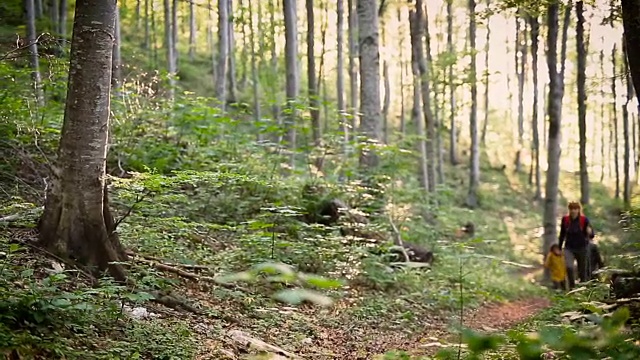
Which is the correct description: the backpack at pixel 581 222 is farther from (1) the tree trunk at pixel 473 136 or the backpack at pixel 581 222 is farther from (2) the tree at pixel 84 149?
(1) the tree trunk at pixel 473 136

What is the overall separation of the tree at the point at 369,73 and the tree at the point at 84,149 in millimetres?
6875

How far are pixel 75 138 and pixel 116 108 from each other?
493 centimetres

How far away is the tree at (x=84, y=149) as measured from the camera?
4980 millimetres

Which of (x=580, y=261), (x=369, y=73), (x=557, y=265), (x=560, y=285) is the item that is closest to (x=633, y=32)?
(x=580, y=261)

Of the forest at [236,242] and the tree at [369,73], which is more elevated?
the tree at [369,73]

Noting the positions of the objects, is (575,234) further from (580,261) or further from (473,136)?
(473,136)

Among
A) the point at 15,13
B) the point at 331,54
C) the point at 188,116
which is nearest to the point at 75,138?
the point at 188,116

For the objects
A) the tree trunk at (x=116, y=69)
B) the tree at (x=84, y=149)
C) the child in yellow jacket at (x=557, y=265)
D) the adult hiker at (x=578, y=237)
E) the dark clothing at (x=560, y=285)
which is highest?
the tree trunk at (x=116, y=69)

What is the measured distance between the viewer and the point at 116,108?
9.63 m

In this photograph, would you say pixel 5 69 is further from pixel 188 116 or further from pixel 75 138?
pixel 188 116

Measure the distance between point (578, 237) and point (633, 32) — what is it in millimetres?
6276

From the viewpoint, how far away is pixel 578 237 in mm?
9773

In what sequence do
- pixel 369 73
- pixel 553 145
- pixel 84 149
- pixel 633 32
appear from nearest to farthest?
pixel 633 32
pixel 84 149
pixel 369 73
pixel 553 145

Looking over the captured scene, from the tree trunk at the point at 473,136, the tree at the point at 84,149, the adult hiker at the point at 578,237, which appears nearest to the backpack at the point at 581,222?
the adult hiker at the point at 578,237
